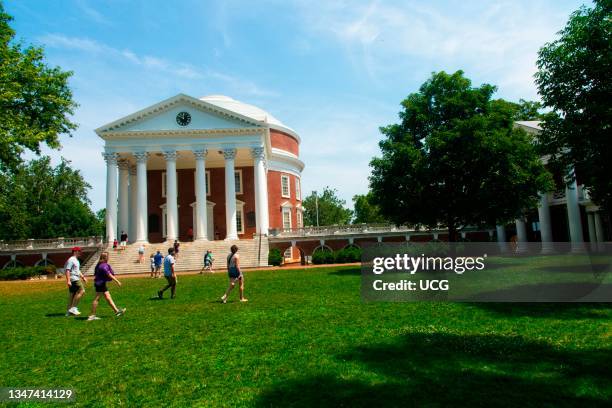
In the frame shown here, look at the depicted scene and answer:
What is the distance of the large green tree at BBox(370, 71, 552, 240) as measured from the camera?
24656 mm

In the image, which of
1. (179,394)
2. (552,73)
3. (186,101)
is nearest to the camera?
(179,394)

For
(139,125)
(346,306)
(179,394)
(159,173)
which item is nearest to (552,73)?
(346,306)

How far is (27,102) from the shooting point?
26891mm

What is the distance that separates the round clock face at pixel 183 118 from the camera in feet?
141

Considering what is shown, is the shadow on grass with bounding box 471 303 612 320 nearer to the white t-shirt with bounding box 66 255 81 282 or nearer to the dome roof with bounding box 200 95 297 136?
the white t-shirt with bounding box 66 255 81 282

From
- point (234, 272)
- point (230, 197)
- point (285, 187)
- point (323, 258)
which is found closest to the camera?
point (234, 272)

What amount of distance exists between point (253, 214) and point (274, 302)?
35.5 m

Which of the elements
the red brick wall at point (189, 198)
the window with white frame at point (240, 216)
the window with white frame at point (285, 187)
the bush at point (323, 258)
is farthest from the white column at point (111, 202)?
the window with white frame at point (285, 187)

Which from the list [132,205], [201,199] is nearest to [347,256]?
[201,199]

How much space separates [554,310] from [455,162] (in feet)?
44.6

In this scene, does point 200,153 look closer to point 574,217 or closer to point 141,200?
point 141,200

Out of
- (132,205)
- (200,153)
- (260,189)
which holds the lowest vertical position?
(132,205)

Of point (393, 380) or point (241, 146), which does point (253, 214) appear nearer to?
point (241, 146)

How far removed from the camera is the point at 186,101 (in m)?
42.6
